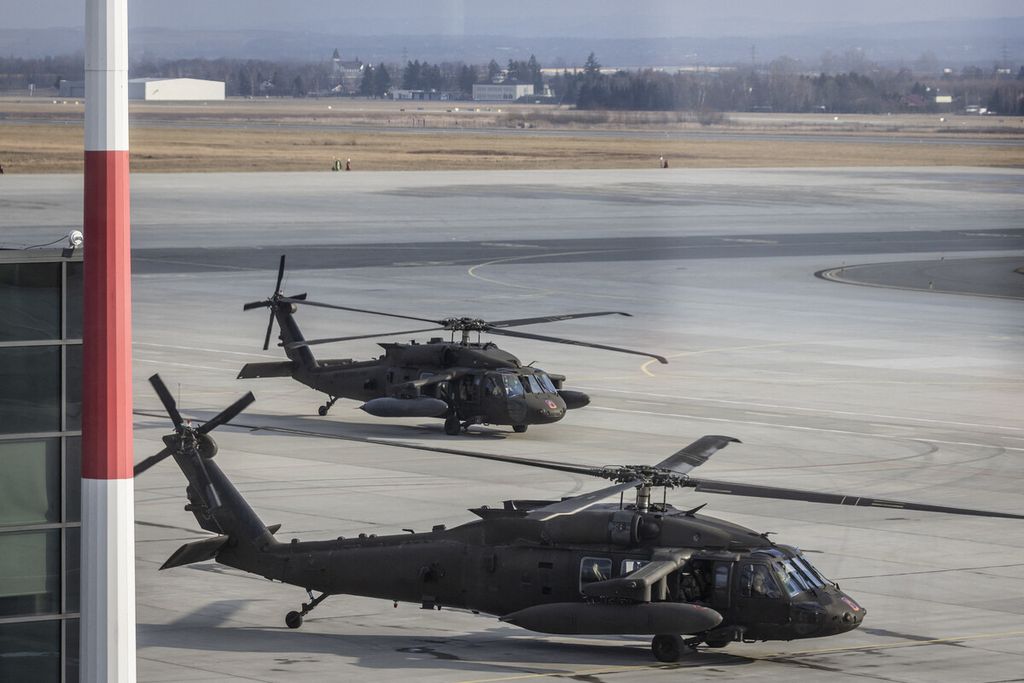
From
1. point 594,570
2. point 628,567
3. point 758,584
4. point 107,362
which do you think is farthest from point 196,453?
point 107,362

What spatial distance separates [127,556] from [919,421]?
134 feet

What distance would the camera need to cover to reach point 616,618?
2508 cm

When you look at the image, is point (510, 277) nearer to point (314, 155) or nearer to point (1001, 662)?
point (1001, 662)

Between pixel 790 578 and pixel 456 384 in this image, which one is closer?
pixel 790 578

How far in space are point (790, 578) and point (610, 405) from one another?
92.0 feet

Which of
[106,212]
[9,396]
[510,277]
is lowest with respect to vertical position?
[510,277]

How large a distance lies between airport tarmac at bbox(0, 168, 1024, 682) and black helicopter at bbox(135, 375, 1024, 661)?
826 mm

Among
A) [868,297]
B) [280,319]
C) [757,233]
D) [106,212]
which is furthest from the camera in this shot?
[757,233]

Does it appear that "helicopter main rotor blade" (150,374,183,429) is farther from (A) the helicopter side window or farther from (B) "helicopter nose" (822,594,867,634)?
(A) the helicopter side window

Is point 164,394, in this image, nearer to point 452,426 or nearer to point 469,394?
point 469,394

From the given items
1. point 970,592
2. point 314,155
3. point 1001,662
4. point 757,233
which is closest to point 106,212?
point 1001,662

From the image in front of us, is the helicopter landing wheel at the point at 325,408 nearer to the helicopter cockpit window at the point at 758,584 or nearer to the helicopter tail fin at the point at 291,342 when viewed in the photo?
the helicopter tail fin at the point at 291,342

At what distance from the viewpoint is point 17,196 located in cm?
12562

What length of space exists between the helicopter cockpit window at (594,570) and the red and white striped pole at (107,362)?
13591 millimetres
